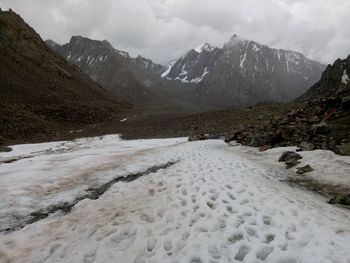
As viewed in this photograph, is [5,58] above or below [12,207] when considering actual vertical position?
above

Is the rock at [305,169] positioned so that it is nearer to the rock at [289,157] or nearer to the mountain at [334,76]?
the rock at [289,157]

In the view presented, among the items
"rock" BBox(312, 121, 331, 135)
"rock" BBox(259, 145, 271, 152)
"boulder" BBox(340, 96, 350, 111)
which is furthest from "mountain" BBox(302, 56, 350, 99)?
"rock" BBox(312, 121, 331, 135)

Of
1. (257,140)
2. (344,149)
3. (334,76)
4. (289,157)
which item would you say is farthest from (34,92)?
(334,76)

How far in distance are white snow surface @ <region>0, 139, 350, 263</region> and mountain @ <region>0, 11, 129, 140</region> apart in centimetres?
3292

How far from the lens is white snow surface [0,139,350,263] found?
6.09m

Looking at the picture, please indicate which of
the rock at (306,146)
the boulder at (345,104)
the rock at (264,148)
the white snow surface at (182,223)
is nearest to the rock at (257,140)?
the rock at (264,148)

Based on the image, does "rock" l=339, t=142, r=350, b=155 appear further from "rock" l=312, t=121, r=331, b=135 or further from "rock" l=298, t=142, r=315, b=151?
"rock" l=312, t=121, r=331, b=135

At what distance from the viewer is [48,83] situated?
8362 cm

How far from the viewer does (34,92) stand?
71562mm

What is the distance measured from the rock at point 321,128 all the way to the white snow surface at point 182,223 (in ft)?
19.7

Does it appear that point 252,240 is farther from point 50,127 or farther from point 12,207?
point 50,127

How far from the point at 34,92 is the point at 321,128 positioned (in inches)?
2752

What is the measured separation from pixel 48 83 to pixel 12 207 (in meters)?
82.5

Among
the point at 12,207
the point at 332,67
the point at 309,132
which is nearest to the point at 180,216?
the point at 12,207
